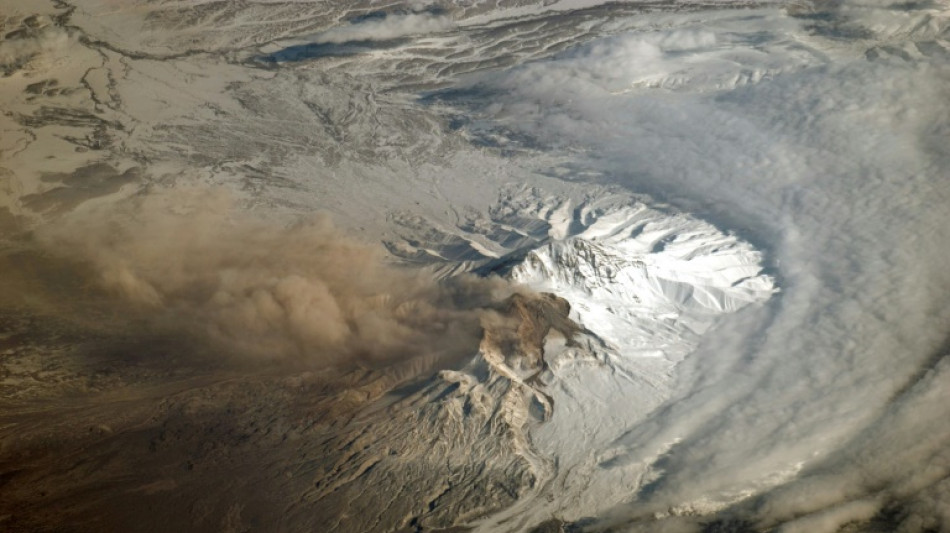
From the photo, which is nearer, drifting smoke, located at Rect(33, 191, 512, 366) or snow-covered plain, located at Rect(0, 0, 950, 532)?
snow-covered plain, located at Rect(0, 0, 950, 532)

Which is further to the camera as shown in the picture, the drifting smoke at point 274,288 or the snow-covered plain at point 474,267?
the drifting smoke at point 274,288

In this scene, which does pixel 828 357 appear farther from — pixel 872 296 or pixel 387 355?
pixel 387 355

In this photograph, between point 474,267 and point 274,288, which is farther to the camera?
point 474,267

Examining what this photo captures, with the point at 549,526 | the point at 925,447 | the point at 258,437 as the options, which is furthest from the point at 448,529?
the point at 925,447
